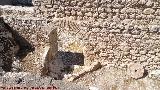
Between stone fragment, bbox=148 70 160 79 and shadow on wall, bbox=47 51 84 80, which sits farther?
shadow on wall, bbox=47 51 84 80

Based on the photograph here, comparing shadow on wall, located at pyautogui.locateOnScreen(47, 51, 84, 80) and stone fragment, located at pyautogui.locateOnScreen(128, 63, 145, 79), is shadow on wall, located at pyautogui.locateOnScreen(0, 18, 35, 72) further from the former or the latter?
stone fragment, located at pyautogui.locateOnScreen(128, 63, 145, 79)

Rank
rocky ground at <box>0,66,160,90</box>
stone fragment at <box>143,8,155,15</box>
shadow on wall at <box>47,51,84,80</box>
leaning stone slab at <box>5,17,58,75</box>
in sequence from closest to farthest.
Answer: stone fragment at <box>143,8,155,15</box> → rocky ground at <box>0,66,160,90</box> → leaning stone slab at <box>5,17,58,75</box> → shadow on wall at <box>47,51,84,80</box>

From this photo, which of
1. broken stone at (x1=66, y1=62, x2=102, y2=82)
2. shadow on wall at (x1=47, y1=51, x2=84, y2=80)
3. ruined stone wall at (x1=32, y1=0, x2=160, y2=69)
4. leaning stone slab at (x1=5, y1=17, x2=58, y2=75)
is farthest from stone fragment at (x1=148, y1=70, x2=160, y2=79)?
A: leaning stone slab at (x1=5, y1=17, x2=58, y2=75)

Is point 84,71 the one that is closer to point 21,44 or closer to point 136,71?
point 136,71

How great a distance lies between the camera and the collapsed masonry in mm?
7746

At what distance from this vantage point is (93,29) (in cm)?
816

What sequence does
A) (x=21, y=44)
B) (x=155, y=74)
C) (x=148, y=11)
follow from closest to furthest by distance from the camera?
1. (x=148, y=11)
2. (x=155, y=74)
3. (x=21, y=44)

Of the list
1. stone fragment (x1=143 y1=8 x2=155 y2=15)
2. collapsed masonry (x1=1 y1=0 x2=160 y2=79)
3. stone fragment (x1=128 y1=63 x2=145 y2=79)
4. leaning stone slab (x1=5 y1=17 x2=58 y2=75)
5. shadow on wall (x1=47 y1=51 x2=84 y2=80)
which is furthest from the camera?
shadow on wall (x1=47 y1=51 x2=84 y2=80)

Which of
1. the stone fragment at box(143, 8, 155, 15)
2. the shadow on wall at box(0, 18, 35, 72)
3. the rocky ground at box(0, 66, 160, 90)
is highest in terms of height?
the stone fragment at box(143, 8, 155, 15)

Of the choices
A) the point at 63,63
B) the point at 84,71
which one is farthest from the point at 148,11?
the point at 63,63

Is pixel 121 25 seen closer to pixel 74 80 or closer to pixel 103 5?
pixel 103 5

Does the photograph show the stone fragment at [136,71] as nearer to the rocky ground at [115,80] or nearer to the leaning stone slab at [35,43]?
the rocky ground at [115,80]

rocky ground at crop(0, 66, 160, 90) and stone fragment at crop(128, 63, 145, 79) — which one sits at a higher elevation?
stone fragment at crop(128, 63, 145, 79)

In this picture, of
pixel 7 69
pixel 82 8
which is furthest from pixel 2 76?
pixel 82 8
